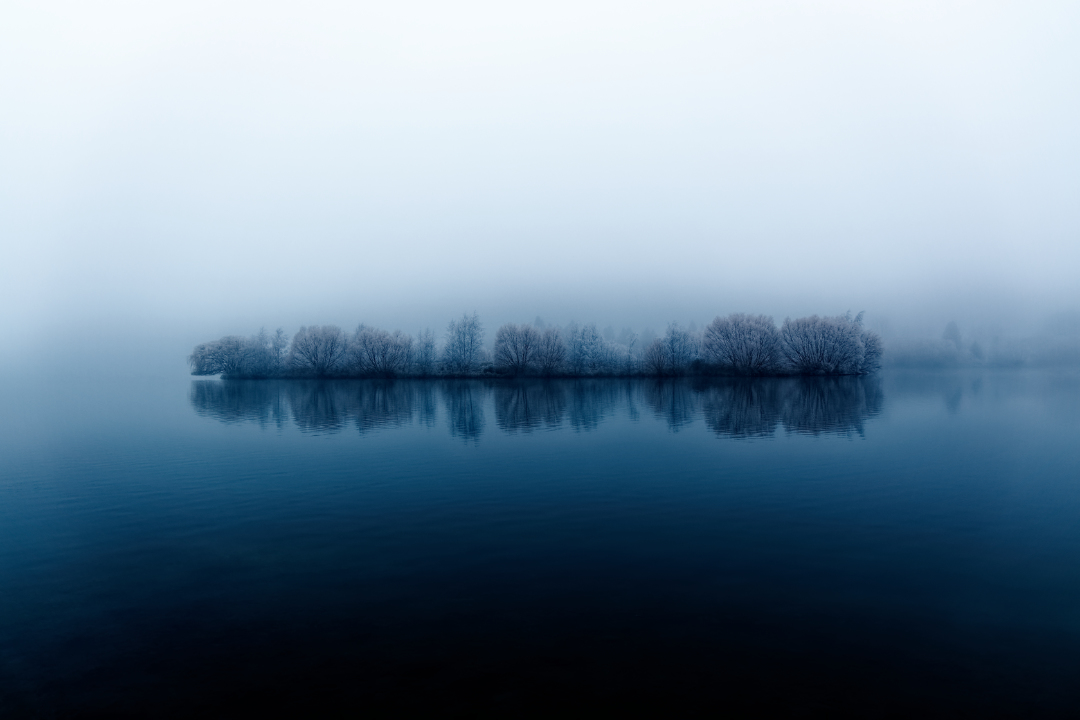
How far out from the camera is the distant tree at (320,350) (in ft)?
399

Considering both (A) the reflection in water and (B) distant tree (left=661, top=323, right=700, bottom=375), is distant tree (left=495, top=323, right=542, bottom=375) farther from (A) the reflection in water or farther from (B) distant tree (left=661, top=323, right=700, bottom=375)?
(A) the reflection in water

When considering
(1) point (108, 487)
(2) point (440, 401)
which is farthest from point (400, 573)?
(2) point (440, 401)

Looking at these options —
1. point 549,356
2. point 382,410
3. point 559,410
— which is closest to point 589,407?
point 559,410

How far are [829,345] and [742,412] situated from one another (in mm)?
76583

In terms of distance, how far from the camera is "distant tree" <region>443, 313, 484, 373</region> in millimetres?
120625

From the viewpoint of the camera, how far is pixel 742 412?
155 feet

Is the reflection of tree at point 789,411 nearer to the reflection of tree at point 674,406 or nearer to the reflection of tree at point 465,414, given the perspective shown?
the reflection of tree at point 674,406

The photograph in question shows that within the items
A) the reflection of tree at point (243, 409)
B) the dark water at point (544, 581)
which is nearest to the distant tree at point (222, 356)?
the reflection of tree at point (243, 409)

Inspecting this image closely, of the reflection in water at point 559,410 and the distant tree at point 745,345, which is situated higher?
the distant tree at point 745,345

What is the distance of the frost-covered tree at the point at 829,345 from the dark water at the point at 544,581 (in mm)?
88174

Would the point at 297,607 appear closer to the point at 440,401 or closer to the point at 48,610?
the point at 48,610

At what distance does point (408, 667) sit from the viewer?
32.1 feet

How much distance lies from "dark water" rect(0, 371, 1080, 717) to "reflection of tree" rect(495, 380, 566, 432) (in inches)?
455

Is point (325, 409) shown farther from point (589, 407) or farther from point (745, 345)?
point (745, 345)
